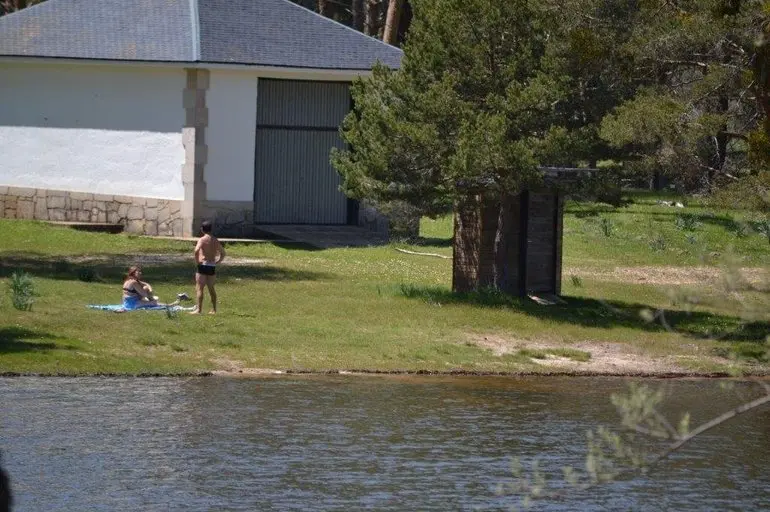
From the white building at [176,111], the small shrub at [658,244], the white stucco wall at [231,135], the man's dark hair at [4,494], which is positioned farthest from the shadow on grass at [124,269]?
the man's dark hair at [4,494]

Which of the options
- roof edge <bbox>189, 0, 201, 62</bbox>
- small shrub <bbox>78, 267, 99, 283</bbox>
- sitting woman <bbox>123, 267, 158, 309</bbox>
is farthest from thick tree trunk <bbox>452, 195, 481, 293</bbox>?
roof edge <bbox>189, 0, 201, 62</bbox>

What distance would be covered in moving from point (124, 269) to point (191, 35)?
24.7 feet

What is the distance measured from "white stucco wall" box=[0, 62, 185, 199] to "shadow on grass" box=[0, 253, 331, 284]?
12.5 feet

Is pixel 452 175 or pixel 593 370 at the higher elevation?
pixel 452 175

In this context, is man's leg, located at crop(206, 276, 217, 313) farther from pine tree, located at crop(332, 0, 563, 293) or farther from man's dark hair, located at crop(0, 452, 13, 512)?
man's dark hair, located at crop(0, 452, 13, 512)

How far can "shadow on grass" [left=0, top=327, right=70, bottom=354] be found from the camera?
56.9 ft

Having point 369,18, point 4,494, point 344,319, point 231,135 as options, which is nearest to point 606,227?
point 231,135

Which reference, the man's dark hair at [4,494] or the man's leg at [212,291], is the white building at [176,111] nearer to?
the man's leg at [212,291]

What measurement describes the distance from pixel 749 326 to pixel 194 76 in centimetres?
1347

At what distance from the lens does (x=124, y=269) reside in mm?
25219

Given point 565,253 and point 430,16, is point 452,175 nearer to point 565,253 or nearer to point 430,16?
point 430,16

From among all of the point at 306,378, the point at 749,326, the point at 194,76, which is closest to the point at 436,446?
the point at 306,378

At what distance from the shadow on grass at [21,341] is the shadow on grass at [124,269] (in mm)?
5148

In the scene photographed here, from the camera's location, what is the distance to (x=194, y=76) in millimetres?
29719
